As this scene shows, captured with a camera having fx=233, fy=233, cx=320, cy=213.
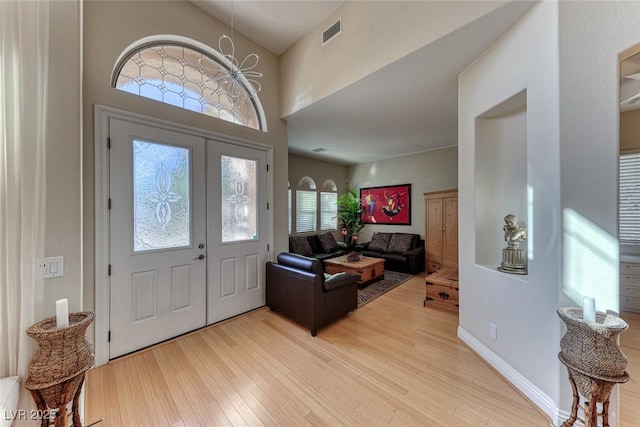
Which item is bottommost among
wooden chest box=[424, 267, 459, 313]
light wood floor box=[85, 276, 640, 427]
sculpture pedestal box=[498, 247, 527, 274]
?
light wood floor box=[85, 276, 640, 427]

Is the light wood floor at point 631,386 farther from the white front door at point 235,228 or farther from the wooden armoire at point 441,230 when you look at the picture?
the white front door at point 235,228

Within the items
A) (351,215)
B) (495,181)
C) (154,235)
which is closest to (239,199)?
(154,235)

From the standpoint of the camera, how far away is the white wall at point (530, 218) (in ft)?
5.09

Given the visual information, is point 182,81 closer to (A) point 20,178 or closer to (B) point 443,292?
(A) point 20,178

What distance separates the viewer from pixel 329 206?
6977 mm

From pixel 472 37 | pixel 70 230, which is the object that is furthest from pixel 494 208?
pixel 70 230

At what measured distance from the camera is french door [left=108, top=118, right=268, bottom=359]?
7.30ft

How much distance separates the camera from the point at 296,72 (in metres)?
3.27

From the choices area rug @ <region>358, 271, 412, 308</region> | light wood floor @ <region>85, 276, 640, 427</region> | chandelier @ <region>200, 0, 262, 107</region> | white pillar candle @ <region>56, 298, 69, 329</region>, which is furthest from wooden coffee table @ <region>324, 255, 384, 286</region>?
white pillar candle @ <region>56, 298, 69, 329</region>

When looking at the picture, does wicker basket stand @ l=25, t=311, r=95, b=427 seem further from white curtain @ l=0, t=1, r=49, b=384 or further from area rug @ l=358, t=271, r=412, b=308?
area rug @ l=358, t=271, r=412, b=308

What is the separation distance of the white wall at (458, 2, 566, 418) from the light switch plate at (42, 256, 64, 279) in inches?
125

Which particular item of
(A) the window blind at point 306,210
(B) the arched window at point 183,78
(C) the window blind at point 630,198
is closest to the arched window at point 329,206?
(A) the window blind at point 306,210

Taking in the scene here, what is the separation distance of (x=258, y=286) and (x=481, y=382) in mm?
2623

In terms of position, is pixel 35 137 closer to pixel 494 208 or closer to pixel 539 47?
pixel 539 47
